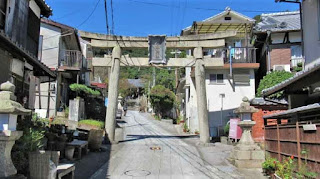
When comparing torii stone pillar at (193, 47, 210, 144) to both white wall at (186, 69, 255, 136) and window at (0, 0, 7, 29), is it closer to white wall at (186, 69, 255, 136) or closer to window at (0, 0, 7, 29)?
white wall at (186, 69, 255, 136)

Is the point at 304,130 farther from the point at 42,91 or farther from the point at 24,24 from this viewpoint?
the point at 42,91

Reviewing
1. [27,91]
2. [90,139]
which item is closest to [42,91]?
[27,91]

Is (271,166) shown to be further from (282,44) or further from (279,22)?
(279,22)

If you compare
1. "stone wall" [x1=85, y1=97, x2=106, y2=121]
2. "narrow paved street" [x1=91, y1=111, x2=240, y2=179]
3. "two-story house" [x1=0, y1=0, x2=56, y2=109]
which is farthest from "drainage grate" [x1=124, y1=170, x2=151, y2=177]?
"stone wall" [x1=85, y1=97, x2=106, y2=121]

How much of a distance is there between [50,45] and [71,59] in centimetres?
191

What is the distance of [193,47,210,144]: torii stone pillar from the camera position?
17328 millimetres

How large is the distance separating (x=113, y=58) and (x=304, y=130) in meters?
12.9

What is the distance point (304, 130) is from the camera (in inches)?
297

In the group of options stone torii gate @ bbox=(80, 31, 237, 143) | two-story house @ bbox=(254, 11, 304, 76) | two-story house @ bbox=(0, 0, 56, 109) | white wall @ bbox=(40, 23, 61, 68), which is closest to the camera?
two-story house @ bbox=(0, 0, 56, 109)

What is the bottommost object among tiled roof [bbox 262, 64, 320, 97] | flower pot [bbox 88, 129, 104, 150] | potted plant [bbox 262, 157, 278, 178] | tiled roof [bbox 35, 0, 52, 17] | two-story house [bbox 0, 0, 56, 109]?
potted plant [bbox 262, 157, 278, 178]

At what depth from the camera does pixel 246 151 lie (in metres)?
11.3

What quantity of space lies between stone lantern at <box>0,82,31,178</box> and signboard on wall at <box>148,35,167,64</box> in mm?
13513

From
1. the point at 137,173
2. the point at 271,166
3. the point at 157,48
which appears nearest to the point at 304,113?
the point at 271,166

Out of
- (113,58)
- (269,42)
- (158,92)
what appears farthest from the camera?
(158,92)
